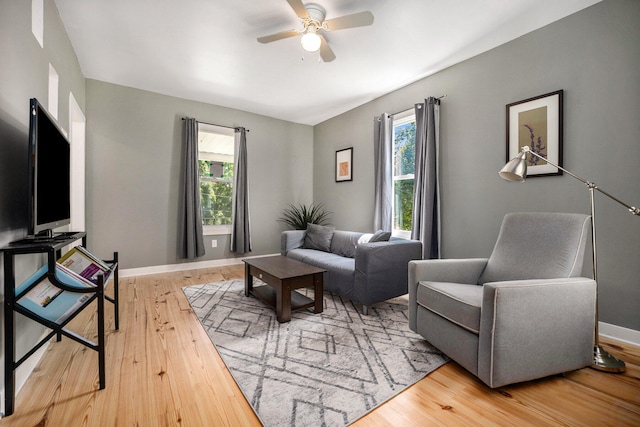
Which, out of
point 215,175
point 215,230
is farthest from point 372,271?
point 215,175

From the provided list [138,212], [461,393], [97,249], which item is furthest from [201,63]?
[461,393]

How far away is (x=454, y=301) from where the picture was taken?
1.73 metres

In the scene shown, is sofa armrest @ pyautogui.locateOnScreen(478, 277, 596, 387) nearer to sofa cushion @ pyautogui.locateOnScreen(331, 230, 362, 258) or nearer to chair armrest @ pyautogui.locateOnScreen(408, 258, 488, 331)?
chair armrest @ pyautogui.locateOnScreen(408, 258, 488, 331)

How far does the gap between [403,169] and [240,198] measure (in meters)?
2.65

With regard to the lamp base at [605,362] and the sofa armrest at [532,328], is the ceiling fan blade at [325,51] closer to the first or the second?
the sofa armrest at [532,328]

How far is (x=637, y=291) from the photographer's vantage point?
6.77ft

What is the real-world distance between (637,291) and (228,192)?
489 cm

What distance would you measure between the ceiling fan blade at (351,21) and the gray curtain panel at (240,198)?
283 cm

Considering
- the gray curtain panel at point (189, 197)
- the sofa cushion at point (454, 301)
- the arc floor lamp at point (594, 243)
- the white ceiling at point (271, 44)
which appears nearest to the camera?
the sofa cushion at point (454, 301)

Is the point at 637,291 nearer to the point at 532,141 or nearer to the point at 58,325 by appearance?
the point at 532,141

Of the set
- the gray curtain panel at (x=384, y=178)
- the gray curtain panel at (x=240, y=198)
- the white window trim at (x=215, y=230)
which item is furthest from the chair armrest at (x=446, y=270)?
the white window trim at (x=215, y=230)

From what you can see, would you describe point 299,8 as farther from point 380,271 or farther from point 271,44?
point 380,271

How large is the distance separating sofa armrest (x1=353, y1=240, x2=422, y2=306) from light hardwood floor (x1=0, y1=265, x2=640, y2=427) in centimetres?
91

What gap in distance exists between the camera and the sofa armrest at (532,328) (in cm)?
147
